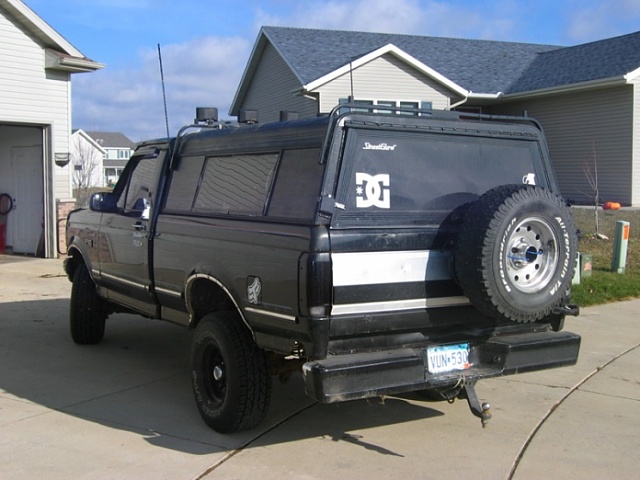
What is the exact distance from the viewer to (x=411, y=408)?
5918 millimetres

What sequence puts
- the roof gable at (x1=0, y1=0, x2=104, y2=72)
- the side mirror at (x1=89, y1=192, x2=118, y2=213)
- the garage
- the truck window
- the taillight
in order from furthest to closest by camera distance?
1. the garage
2. the roof gable at (x1=0, y1=0, x2=104, y2=72)
3. the side mirror at (x1=89, y1=192, x2=118, y2=213)
4. the truck window
5. the taillight

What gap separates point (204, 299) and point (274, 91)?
21863mm

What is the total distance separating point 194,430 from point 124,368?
195cm

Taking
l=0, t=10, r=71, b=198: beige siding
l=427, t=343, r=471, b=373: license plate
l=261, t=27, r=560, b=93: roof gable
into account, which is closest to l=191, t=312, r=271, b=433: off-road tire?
l=427, t=343, r=471, b=373: license plate

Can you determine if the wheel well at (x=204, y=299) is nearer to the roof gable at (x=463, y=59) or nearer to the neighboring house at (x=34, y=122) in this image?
the neighboring house at (x=34, y=122)

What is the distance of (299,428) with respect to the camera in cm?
545

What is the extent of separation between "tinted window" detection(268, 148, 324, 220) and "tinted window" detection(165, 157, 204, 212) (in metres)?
1.17

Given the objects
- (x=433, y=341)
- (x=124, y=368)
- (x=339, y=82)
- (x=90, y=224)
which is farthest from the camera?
(x=339, y=82)

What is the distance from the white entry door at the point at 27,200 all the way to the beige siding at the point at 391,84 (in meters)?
9.75

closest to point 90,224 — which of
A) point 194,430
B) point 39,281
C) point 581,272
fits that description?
point 194,430

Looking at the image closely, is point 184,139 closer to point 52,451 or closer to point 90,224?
point 90,224

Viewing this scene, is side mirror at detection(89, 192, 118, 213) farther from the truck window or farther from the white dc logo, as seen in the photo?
the white dc logo

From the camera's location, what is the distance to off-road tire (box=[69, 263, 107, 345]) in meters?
7.82

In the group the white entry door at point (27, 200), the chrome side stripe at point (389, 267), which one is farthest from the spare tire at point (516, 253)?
the white entry door at point (27, 200)
